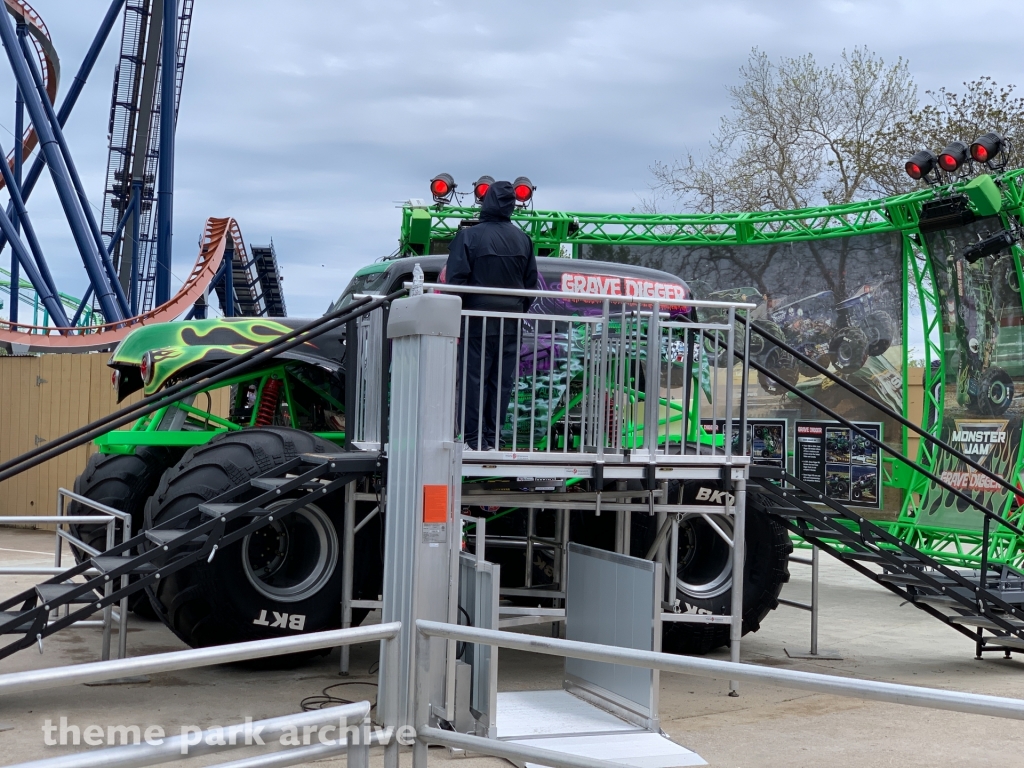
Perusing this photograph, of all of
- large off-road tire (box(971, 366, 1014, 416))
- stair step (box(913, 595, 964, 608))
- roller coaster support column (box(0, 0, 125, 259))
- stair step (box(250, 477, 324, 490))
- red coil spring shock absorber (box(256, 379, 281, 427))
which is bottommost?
stair step (box(913, 595, 964, 608))

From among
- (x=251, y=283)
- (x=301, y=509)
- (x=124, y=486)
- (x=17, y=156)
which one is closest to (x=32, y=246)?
(x=17, y=156)

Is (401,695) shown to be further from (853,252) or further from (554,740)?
(853,252)

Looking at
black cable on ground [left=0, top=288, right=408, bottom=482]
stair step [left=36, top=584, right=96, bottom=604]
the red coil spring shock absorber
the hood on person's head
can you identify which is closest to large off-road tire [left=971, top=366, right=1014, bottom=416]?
the hood on person's head

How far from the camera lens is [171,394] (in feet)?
20.9

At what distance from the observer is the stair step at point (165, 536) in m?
6.59

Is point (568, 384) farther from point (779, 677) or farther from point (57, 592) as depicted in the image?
point (779, 677)

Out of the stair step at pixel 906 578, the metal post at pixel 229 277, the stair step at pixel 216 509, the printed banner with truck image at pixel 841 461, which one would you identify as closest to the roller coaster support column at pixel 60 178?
the metal post at pixel 229 277

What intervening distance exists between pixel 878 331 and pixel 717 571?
22.3ft

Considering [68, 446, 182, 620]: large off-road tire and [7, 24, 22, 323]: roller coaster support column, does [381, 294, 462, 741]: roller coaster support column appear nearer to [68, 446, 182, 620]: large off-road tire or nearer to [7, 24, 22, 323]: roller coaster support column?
[68, 446, 182, 620]: large off-road tire

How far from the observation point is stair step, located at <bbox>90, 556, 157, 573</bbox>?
649cm

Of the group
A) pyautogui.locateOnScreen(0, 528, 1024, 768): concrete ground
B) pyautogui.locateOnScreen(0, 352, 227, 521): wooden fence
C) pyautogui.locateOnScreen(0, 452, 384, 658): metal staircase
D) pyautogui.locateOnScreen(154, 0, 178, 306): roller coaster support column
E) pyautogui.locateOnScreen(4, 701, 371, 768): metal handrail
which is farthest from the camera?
pyautogui.locateOnScreen(154, 0, 178, 306): roller coaster support column

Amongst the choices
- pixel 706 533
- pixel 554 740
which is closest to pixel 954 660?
pixel 706 533

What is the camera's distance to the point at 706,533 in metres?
9.04

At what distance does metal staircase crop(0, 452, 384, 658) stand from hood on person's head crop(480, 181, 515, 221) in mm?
1792
